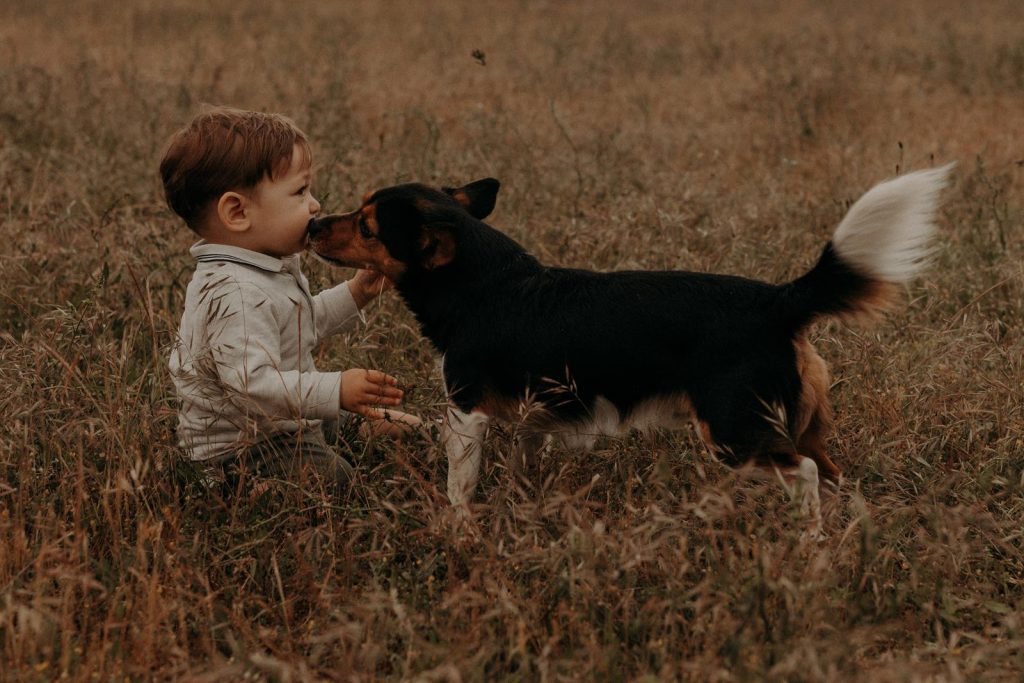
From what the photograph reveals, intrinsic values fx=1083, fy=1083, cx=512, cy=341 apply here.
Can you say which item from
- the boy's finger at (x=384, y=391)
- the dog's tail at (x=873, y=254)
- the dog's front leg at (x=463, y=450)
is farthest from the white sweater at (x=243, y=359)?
the dog's tail at (x=873, y=254)

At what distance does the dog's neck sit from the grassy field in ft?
1.23

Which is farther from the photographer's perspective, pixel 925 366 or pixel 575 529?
pixel 925 366

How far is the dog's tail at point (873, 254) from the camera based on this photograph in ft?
9.50

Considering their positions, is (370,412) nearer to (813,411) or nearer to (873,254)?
(813,411)

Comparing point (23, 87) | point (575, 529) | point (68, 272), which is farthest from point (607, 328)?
point (23, 87)

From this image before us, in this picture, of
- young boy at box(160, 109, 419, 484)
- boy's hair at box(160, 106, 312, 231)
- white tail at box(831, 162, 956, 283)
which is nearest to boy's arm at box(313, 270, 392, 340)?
young boy at box(160, 109, 419, 484)

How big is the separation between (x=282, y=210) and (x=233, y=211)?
0.15m

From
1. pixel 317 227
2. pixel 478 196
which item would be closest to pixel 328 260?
pixel 317 227

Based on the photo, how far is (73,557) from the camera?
2562 millimetres

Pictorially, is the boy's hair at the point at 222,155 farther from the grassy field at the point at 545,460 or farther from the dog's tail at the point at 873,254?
the dog's tail at the point at 873,254

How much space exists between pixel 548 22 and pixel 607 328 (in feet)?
36.2

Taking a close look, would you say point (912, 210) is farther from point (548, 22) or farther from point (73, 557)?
point (548, 22)

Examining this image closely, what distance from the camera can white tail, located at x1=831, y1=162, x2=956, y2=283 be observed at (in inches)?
114

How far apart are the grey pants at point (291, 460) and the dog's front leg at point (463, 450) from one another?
1.01ft
